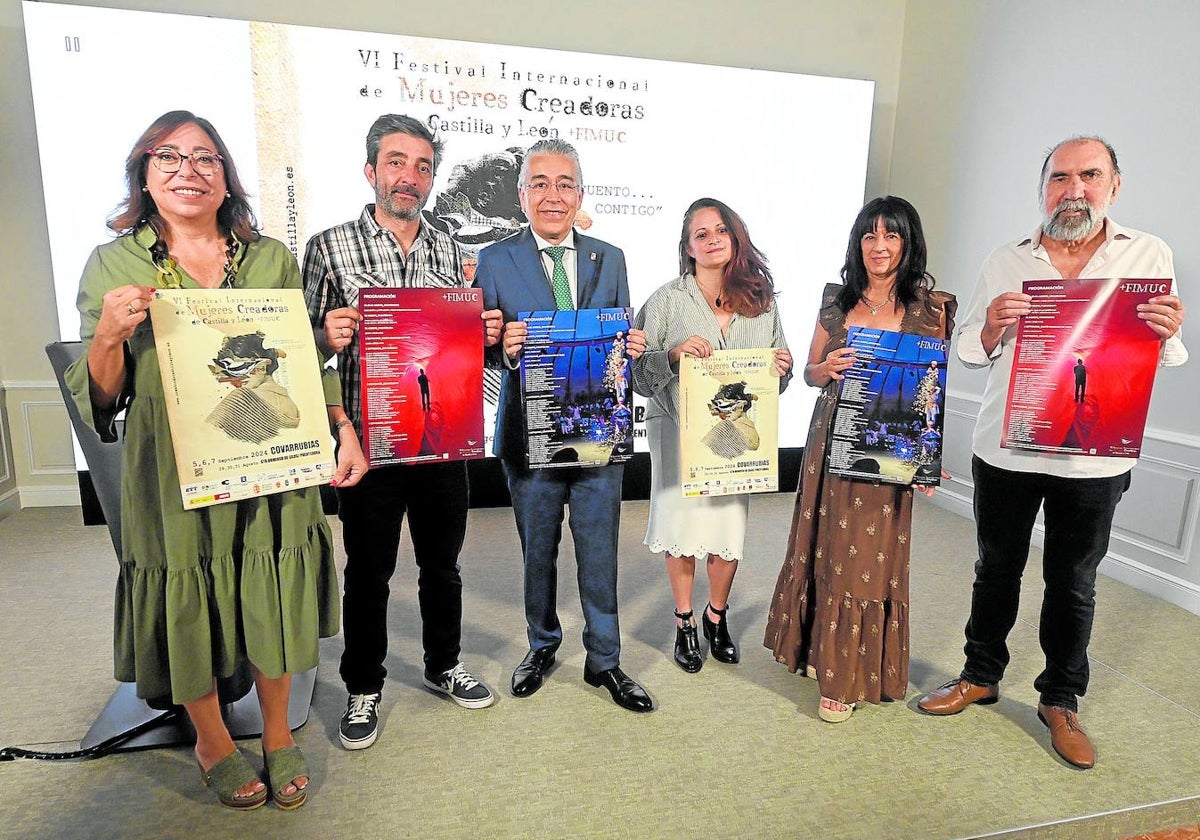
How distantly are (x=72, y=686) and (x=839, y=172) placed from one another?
14.8 ft

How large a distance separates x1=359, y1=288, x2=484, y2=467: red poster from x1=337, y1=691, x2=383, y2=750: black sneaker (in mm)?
747

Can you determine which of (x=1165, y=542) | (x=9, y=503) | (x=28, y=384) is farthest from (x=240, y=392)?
(x=1165, y=542)

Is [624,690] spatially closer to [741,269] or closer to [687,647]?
[687,647]

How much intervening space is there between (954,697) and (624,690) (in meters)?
1.01

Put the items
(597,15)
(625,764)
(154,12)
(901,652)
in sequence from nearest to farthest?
(625,764), (901,652), (154,12), (597,15)

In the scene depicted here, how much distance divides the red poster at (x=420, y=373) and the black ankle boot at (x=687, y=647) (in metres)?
1.07

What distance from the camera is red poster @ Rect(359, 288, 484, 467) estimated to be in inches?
67.4

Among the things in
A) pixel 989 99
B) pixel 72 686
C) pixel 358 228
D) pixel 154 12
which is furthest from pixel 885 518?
pixel 154 12

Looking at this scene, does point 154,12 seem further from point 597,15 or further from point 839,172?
point 839,172

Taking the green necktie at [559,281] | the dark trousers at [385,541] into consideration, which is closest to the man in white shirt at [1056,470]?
the green necktie at [559,281]

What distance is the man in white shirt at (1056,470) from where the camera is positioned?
181 cm

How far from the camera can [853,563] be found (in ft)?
6.59

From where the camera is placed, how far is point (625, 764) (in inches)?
76.4

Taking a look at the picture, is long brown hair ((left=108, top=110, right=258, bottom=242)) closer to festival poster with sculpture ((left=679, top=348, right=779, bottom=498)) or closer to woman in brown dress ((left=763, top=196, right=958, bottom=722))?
festival poster with sculpture ((left=679, top=348, right=779, bottom=498))
